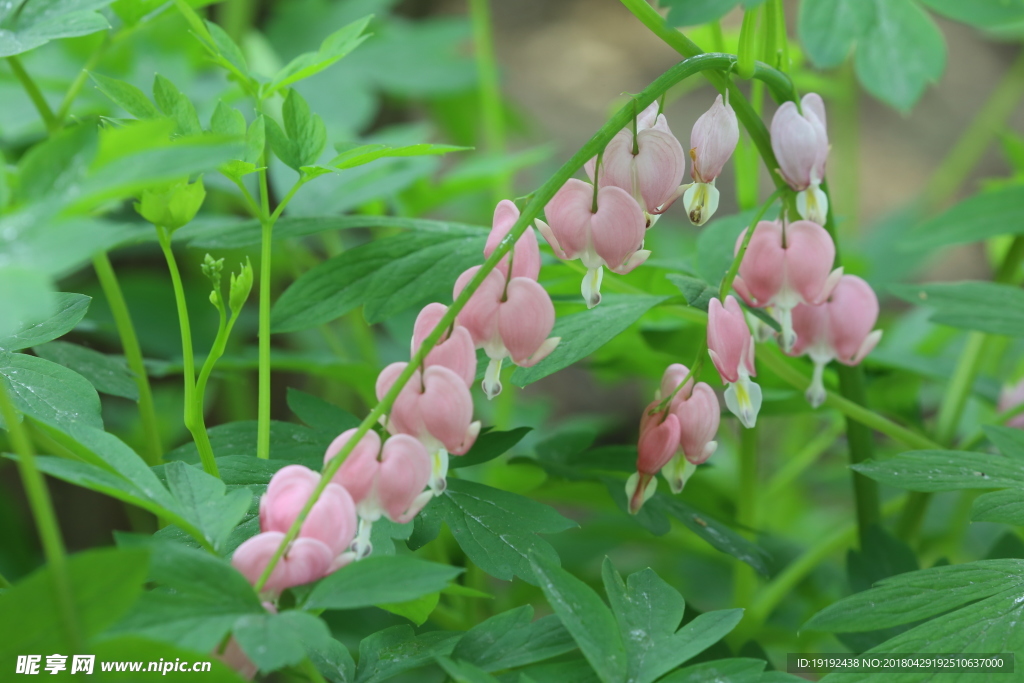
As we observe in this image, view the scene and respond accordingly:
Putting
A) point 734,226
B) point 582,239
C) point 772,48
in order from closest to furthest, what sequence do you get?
1. point 582,239
2. point 772,48
3. point 734,226

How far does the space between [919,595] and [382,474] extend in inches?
19.0

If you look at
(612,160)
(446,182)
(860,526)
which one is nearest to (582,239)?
(612,160)

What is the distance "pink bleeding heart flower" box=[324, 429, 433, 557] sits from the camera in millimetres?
568

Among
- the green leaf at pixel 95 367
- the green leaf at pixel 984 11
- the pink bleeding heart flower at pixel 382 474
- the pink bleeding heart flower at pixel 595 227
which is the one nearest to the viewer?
the pink bleeding heart flower at pixel 382 474

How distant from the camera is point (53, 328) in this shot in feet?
2.51

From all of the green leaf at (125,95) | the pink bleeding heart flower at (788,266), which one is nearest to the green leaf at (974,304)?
the pink bleeding heart flower at (788,266)

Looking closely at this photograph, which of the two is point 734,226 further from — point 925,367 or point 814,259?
point 925,367

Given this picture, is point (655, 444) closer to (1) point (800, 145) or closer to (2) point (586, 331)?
(2) point (586, 331)

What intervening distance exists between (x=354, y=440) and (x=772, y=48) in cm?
68

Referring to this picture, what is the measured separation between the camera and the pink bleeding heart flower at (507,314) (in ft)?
2.11

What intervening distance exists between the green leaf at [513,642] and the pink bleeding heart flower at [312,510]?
174mm

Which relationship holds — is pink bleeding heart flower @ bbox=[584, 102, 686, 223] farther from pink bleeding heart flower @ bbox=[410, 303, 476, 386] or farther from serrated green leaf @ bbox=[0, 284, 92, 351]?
serrated green leaf @ bbox=[0, 284, 92, 351]

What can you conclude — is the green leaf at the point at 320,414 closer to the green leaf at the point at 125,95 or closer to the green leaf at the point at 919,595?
the green leaf at the point at 125,95

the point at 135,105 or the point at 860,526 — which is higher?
the point at 135,105
